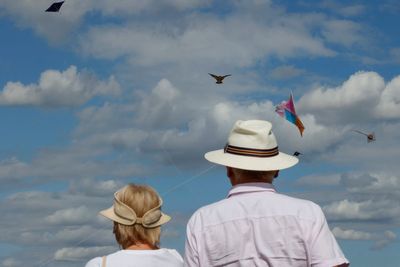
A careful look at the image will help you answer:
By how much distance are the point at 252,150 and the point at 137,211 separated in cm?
161

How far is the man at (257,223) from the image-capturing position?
7.03 metres

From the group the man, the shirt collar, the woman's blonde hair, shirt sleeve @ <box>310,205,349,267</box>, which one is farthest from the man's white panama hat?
the woman's blonde hair

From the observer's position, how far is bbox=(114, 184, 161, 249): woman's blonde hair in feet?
27.6

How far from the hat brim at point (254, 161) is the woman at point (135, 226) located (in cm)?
118

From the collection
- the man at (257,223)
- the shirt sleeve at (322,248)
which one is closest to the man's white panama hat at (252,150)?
the man at (257,223)

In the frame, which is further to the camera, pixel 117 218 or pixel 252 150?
pixel 117 218

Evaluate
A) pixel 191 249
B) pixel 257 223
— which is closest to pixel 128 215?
pixel 191 249

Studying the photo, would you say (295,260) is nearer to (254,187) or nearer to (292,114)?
(254,187)

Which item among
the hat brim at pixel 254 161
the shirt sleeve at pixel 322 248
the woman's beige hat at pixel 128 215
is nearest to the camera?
the shirt sleeve at pixel 322 248

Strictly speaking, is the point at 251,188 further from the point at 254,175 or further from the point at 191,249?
the point at 191,249

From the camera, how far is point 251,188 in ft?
24.1

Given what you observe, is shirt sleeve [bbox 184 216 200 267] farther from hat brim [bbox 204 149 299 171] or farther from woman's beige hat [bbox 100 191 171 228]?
woman's beige hat [bbox 100 191 171 228]

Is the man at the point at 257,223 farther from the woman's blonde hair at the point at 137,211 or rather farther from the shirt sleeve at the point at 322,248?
the woman's blonde hair at the point at 137,211

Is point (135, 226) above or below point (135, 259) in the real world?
above
